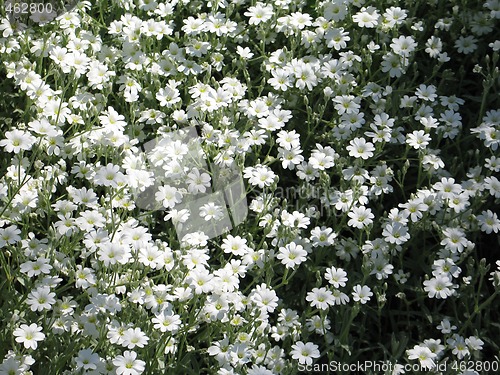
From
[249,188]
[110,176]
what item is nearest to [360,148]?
[249,188]

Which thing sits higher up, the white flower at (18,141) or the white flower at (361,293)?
the white flower at (18,141)

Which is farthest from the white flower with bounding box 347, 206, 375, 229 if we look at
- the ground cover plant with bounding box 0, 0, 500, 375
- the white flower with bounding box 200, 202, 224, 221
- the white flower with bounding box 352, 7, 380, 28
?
the white flower with bounding box 352, 7, 380, 28

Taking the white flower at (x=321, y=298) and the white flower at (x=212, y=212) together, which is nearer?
the white flower at (x=321, y=298)

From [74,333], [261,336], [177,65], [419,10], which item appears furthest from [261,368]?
[419,10]

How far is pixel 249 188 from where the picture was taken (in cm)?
372

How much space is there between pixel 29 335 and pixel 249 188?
1.24 meters

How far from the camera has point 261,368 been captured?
A: 3.03m

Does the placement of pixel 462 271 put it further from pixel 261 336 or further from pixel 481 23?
pixel 481 23

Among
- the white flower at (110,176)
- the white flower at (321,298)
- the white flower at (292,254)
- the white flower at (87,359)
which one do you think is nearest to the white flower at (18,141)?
the white flower at (110,176)

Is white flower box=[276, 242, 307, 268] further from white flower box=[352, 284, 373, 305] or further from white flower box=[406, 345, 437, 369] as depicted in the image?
white flower box=[406, 345, 437, 369]

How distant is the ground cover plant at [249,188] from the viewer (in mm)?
3184

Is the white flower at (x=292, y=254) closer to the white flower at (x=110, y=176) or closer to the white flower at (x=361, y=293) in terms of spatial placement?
the white flower at (x=361, y=293)

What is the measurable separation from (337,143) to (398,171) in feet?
1.13

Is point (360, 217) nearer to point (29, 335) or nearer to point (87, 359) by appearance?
point (87, 359)
